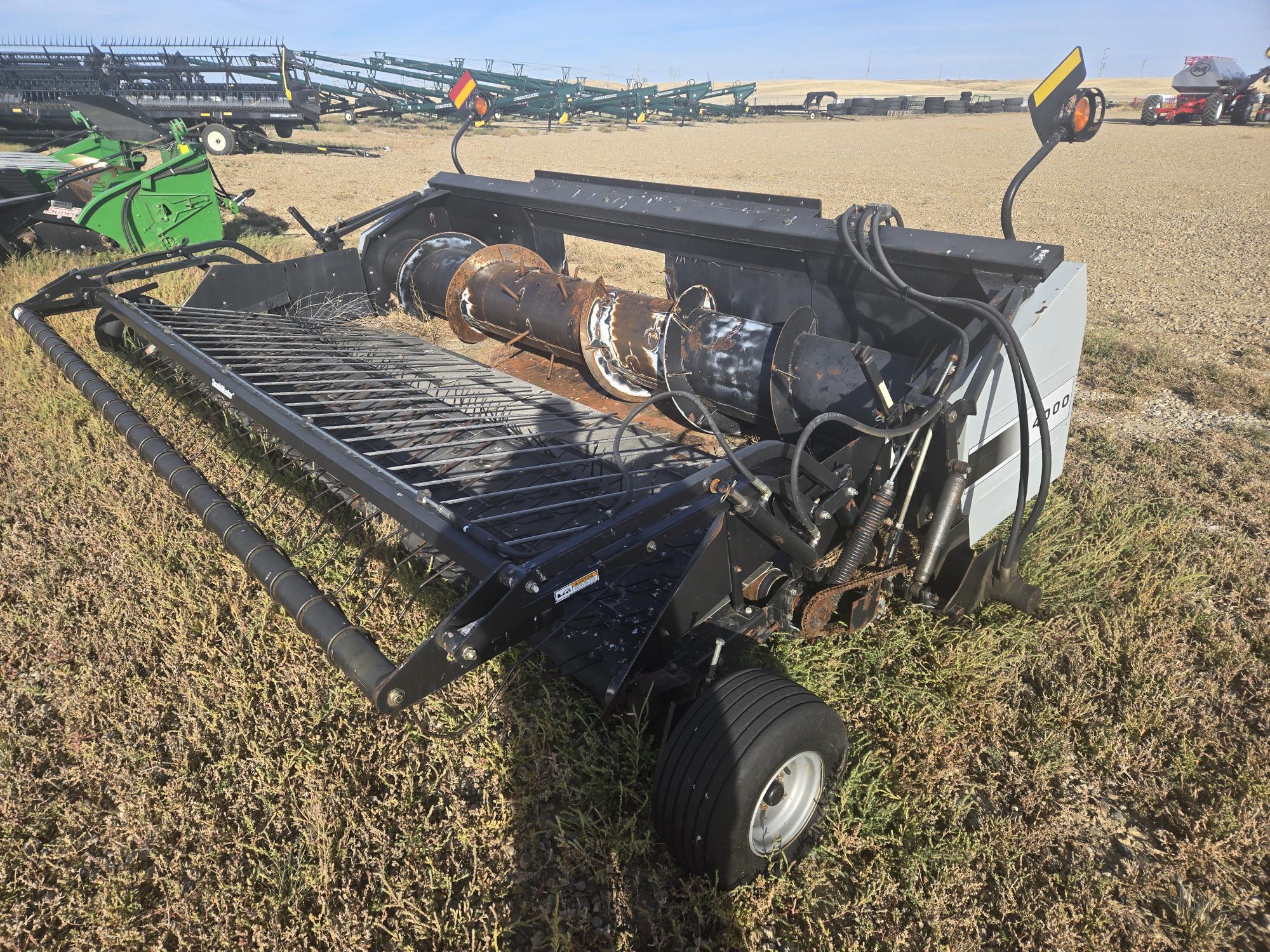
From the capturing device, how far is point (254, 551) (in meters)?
2.06

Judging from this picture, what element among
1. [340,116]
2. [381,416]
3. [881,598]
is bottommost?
[881,598]

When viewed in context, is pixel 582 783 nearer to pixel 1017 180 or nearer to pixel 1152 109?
pixel 1017 180

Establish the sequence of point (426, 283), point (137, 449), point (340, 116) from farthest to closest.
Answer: point (340, 116) → point (426, 283) → point (137, 449)

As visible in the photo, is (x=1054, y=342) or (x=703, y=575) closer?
(x=703, y=575)

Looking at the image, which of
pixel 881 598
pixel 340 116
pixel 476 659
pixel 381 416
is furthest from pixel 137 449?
pixel 340 116

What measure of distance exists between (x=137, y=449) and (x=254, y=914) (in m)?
1.77

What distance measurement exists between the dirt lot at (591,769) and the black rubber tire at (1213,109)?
112 feet

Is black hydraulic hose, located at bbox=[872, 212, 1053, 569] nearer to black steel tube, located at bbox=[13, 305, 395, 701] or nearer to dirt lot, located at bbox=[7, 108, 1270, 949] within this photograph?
dirt lot, located at bbox=[7, 108, 1270, 949]

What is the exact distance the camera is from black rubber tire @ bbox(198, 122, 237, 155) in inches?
613

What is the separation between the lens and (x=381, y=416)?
344cm

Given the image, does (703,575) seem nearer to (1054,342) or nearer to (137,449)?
(1054,342)

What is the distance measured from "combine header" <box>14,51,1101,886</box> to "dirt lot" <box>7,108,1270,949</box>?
21 centimetres

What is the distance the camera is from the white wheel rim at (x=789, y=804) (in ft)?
6.38

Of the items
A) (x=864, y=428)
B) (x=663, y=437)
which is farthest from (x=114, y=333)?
(x=864, y=428)
